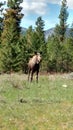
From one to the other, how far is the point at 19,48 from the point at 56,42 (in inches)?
656

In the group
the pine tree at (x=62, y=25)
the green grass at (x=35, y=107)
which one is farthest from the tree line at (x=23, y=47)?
the green grass at (x=35, y=107)

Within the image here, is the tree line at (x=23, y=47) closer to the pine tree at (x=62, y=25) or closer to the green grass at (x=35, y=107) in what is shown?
the pine tree at (x=62, y=25)

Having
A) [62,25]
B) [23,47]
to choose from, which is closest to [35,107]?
[23,47]

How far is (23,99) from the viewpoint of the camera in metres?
21.4

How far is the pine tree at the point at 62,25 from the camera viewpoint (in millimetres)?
109250

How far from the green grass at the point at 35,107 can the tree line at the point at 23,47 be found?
36287mm

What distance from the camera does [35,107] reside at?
63.7 ft

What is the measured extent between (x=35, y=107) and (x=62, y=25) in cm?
9233

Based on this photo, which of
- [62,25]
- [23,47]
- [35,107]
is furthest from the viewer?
[62,25]

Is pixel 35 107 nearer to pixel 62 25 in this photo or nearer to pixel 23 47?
pixel 23 47

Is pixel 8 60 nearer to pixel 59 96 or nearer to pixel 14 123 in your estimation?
pixel 59 96

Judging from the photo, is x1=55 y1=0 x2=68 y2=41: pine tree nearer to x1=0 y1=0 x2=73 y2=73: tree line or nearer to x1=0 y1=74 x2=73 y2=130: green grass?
x1=0 y1=0 x2=73 y2=73: tree line

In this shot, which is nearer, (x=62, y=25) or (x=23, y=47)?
(x=23, y=47)

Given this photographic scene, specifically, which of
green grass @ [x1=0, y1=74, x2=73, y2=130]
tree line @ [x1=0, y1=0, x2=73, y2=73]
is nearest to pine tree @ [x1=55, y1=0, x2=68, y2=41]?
tree line @ [x1=0, y1=0, x2=73, y2=73]
